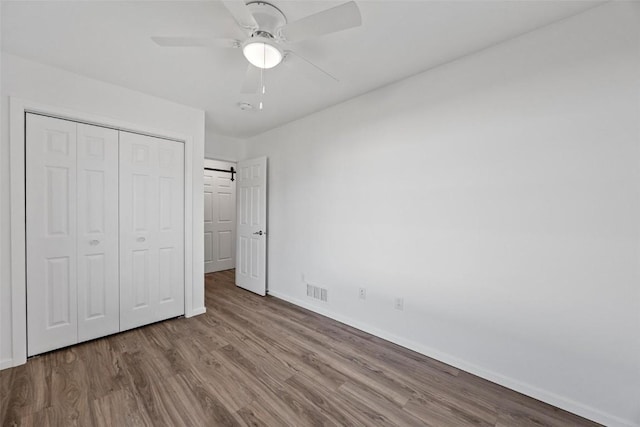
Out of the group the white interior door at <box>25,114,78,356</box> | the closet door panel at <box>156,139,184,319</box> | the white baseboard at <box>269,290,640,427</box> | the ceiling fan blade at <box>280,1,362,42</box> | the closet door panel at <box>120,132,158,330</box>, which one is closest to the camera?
the ceiling fan blade at <box>280,1,362,42</box>

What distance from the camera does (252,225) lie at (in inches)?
158

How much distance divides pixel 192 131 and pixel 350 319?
284 centimetres

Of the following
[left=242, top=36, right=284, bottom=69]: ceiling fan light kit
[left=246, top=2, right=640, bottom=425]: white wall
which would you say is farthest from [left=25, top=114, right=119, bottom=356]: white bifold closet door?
[left=246, top=2, right=640, bottom=425]: white wall

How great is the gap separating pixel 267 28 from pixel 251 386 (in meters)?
2.42

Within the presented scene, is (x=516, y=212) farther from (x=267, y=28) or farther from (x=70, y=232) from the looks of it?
(x=70, y=232)

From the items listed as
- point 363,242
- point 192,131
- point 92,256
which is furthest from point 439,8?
point 92,256

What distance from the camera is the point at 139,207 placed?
2.72m

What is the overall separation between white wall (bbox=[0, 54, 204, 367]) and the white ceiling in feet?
0.35

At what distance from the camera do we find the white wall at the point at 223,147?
408cm

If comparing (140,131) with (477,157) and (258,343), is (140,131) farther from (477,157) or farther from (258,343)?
(477,157)

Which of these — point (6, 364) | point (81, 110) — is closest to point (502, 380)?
point (6, 364)

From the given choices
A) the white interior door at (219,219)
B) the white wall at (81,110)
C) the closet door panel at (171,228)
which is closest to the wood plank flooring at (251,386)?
the closet door panel at (171,228)

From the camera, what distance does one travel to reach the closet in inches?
86.5

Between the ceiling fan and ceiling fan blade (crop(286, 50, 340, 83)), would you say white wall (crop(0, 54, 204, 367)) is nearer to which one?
the ceiling fan
